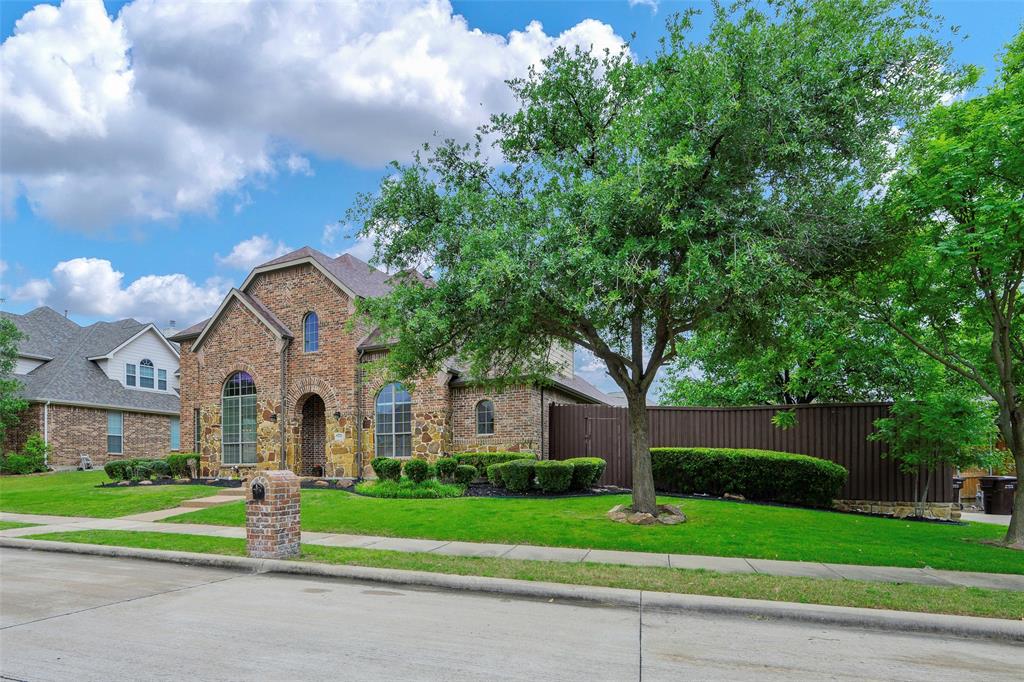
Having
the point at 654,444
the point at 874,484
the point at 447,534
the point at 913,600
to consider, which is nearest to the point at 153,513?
the point at 447,534

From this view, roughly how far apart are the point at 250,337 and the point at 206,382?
113 inches

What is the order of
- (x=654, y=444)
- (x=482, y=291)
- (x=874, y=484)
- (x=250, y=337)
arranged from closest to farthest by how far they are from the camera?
1. (x=482, y=291)
2. (x=874, y=484)
3. (x=654, y=444)
4. (x=250, y=337)

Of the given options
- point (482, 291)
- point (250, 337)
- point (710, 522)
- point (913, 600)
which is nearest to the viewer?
point (913, 600)

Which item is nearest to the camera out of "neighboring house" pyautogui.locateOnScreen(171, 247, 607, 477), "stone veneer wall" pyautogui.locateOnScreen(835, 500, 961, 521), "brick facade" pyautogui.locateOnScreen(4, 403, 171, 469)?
"stone veneer wall" pyautogui.locateOnScreen(835, 500, 961, 521)

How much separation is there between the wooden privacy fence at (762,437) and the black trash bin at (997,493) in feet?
9.19

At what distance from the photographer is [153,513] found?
14.4 metres

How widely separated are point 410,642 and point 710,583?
3743mm

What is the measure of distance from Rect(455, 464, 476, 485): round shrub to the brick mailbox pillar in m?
8.29

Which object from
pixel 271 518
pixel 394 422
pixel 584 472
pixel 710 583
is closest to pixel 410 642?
pixel 710 583

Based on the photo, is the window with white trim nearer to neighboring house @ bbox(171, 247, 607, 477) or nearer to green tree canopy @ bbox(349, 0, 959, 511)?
neighboring house @ bbox(171, 247, 607, 477)

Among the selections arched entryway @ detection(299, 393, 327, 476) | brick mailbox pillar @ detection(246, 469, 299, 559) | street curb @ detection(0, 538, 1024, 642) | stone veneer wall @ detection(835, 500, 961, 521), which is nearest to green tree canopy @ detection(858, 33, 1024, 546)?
stone veneer wall @ detection(835, 500, 961, 521)

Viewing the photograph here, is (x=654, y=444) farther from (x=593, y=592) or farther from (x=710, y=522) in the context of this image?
(x=593, y=592)

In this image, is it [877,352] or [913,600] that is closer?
[913,600]

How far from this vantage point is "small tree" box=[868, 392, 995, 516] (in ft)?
41.3
